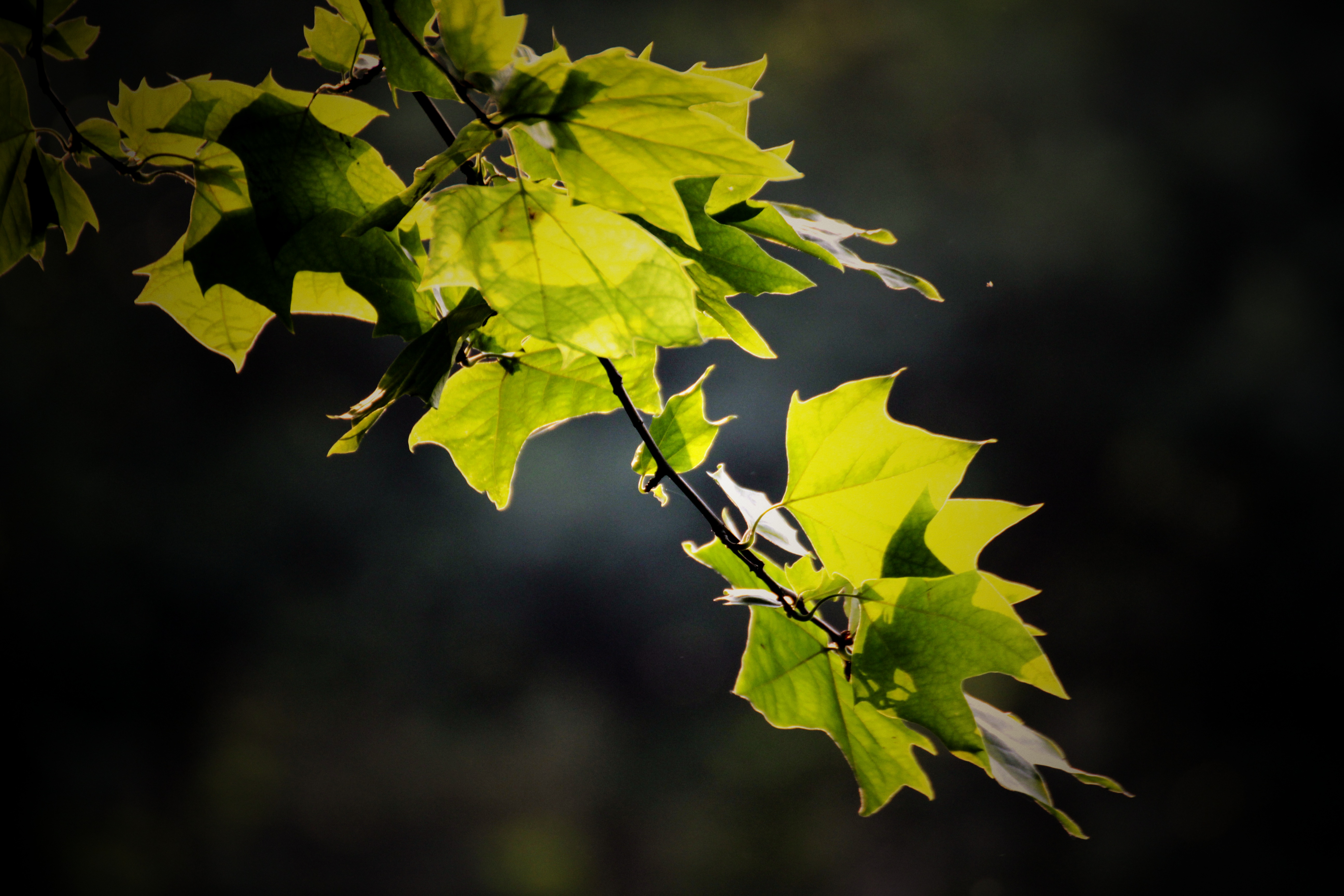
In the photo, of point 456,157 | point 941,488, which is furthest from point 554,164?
point 941,488

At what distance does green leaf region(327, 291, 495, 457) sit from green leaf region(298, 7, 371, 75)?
0.29ft

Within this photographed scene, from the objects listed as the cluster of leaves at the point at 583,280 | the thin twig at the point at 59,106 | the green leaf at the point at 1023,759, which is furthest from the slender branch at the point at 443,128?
the green leaf at the point at 1023,759

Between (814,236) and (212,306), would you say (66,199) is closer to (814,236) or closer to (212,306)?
(212,306)

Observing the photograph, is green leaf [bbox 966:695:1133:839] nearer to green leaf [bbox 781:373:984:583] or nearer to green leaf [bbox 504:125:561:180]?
green leaf [bbox 781:373:984:583]

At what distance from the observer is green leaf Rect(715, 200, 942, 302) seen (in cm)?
21

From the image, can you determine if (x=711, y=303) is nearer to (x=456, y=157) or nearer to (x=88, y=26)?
(x=456, y=157)

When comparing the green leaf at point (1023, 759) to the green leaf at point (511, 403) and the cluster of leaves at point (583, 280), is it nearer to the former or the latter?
the cluster of leaves at point (583, 280)

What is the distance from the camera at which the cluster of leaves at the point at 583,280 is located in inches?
6.3

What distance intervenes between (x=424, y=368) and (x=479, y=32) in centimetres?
8

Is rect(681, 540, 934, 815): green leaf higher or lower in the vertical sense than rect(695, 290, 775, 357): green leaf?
lower

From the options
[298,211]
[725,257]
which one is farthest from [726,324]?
[298,211]

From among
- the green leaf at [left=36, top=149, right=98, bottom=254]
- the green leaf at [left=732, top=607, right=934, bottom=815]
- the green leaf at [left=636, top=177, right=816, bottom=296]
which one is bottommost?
the green leaf at [left=732, top=607, right=934, bottom=815]

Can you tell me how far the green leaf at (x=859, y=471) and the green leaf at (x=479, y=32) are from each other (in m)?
0.14

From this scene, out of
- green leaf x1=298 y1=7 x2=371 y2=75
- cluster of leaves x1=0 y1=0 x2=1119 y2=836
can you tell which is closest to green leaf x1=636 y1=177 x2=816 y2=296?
cluster of leaves x1=0 y1=0 x2=1119 y2=836
